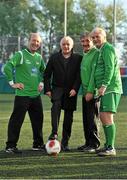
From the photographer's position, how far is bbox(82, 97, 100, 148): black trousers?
8.41 meters

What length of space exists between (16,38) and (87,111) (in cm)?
2417

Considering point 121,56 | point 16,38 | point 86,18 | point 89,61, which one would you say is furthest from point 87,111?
point 86,18

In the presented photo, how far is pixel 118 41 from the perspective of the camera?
3406cm

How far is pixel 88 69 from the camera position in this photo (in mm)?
8227

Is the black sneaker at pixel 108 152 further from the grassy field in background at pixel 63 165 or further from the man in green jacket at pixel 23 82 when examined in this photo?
the man in green jacket at pixel 23 82

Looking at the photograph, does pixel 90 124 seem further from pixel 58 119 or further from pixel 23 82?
pixel 23 82

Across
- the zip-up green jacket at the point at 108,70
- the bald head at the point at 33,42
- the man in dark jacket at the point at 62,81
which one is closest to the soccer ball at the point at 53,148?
the man in dark jacket at the point at 62,81

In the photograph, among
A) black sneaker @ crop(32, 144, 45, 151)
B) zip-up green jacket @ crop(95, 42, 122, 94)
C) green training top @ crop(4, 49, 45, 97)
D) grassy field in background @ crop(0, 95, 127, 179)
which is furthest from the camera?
black sneaker @ crop(32, 144, 45, 151)

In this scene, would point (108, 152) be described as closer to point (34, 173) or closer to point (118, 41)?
point (34, 173)

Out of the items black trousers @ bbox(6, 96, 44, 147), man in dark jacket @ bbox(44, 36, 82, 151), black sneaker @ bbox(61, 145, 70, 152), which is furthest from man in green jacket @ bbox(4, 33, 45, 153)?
black sneaker @ bbox(61, 145, 70, 152)

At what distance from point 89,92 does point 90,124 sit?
65cm

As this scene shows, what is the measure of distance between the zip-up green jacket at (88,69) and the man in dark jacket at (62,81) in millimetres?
172

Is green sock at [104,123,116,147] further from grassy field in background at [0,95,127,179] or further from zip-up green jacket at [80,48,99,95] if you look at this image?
zip-up green jacket at [80,48,99,95]

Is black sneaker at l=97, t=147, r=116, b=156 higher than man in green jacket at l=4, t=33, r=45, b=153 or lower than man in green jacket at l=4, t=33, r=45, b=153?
lower
